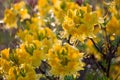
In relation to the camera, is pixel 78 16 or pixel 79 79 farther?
pixel 79 79

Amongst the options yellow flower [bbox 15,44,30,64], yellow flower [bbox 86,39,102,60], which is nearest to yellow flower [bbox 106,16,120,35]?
yellow flower [bbox 86,39,102,60]

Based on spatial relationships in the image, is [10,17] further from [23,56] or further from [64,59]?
[64,59]

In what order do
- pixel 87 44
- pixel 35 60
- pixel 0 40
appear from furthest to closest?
pixel 0 40 → pixel 87 44 → pixel 35 60

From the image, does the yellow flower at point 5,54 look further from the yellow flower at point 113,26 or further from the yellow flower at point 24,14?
the yellow flower at point 24,14

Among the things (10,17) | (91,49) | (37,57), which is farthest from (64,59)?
(10,17)

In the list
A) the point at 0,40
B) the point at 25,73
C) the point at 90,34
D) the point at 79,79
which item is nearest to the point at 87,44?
the point at 79,79

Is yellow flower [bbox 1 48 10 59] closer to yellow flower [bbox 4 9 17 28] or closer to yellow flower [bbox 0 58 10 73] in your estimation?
yellow flower [bbox 0 58 10 73]

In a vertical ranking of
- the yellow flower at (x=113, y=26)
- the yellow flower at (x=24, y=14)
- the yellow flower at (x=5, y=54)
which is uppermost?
the yellow flower at (x=24, y=14)

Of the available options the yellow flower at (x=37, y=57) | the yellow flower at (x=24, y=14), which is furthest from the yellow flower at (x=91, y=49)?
the yellow flower at (x=24, y=14)

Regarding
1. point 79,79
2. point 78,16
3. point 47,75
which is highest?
point 78,16

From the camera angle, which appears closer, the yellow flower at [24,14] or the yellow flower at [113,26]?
the yellow flower at [113,26]

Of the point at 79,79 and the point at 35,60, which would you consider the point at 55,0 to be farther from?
the point at 35,60
